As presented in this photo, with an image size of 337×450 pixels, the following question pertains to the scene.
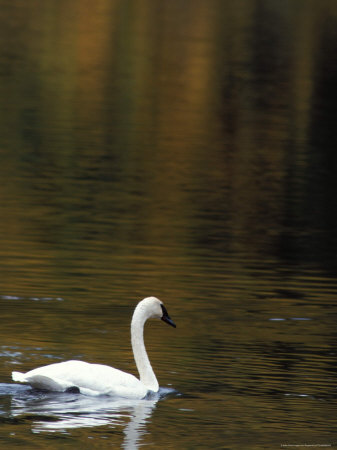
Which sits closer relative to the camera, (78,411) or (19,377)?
(78,411)

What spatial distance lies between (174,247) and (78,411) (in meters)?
10.5

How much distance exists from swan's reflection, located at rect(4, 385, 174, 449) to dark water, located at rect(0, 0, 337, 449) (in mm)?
26

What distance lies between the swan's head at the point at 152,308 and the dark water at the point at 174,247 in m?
0.60

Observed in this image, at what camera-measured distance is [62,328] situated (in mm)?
15508

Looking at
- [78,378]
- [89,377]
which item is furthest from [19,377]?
[89,377]

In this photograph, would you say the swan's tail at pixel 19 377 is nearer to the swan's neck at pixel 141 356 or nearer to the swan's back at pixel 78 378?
the swan's back at pixel 78 378

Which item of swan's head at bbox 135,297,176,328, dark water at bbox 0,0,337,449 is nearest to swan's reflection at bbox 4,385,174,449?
dark water at bbox 0,0,337,449

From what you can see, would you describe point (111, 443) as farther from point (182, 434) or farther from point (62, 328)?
point (62, 328)

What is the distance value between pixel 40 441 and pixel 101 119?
31.6m

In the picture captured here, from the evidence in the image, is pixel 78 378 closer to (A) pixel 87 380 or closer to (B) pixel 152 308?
(A) pixel 87 380

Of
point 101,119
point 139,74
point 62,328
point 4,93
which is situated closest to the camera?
point 62,328

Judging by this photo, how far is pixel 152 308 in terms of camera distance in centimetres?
1348

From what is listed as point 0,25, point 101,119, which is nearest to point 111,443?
point 101,119

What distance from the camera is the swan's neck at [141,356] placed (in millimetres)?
12852
